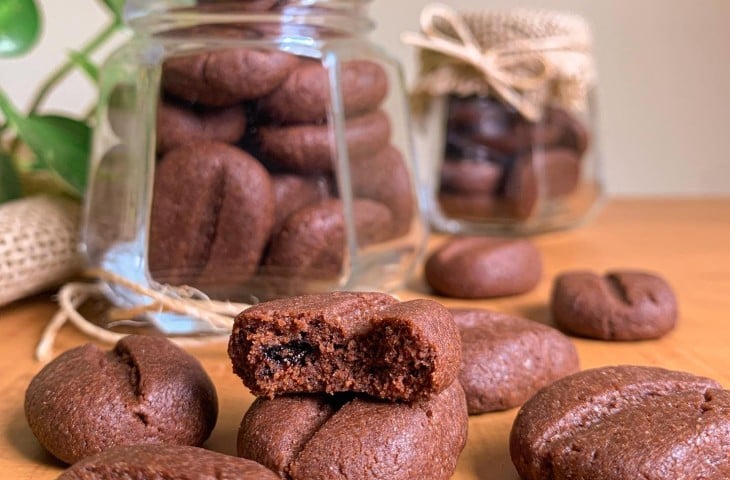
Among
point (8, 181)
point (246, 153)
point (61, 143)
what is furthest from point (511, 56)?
point (8, 181)

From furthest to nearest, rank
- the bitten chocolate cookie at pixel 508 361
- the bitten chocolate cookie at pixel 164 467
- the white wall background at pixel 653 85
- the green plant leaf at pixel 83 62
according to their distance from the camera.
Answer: the white wall background at pixel 653 85 → the green plant leaf at pixel 83 62 → the bitten chocolate cookie at pixel 508 361 → the bitten chocolate cookie at pixel 164 467

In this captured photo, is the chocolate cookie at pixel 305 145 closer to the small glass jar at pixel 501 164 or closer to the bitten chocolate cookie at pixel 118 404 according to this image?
the bitten chocolate cookie at pixel 118 404

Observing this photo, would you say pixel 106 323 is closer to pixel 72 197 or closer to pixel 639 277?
pixel 72 197

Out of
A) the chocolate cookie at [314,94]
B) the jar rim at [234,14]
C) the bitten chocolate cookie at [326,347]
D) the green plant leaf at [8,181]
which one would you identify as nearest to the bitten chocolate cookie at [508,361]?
the bitten chocolate cookie at [326,347]

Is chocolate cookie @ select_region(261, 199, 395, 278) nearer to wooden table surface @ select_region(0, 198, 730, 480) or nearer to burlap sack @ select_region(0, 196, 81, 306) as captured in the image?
wooden table surface @ select_region(0, 198, 730, 480)

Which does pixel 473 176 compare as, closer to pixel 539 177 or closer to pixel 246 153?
pixel 539 177

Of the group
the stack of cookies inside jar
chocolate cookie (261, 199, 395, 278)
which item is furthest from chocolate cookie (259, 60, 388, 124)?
chocolate cookie (261, 199, 395, 278)

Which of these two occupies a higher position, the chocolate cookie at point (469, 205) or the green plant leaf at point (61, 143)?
the green plant leaf at point (61, 143)
